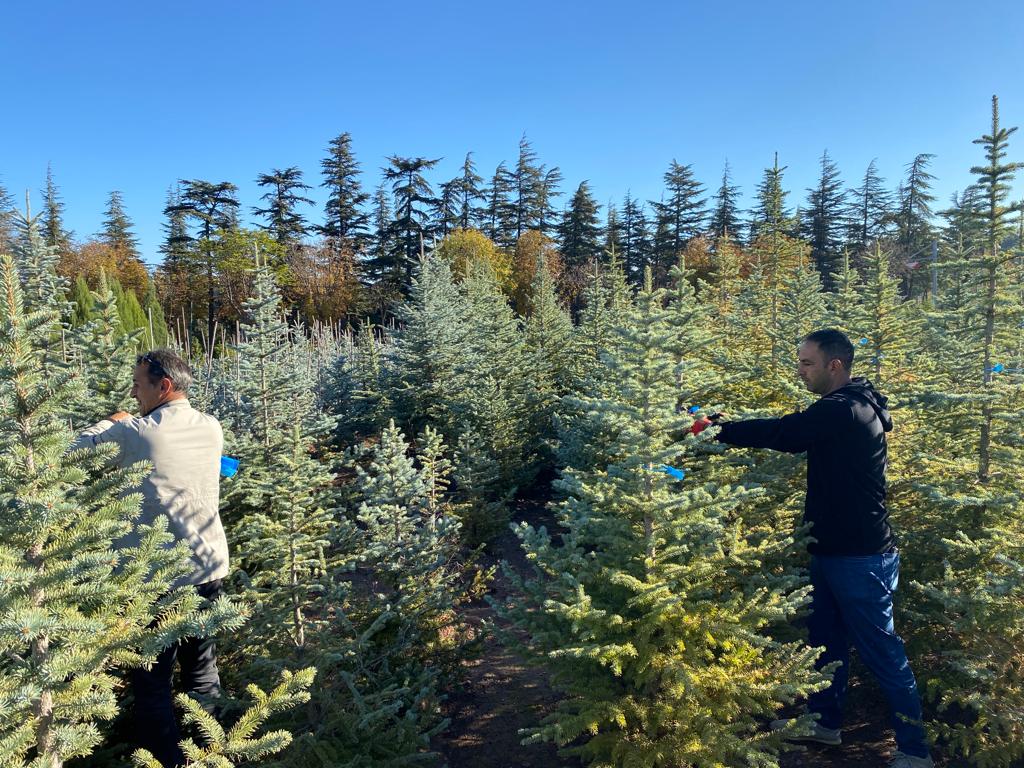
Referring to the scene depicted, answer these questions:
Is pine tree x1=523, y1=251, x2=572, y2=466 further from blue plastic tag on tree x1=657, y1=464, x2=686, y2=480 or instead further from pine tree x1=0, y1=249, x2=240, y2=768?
pine tree x1=0, y1=249, x2=240, y2=768

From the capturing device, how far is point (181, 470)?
3.05 metres

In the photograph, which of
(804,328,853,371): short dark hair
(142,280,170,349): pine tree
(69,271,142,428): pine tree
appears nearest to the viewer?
(804,328,853,371): short dark hair

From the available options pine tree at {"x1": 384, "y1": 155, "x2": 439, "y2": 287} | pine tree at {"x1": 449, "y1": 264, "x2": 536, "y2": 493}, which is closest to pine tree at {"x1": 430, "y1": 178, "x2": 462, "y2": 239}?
pine tree at {"x1": 384, "y1": 155, "x2": 439, "y2": 287}

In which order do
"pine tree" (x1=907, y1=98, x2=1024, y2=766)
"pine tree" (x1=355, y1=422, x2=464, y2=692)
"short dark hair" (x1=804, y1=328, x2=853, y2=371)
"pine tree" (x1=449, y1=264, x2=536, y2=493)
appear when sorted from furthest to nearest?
"pine tree" (x1=449, y1=264, x2=536, y2=493) < "pine tree" (x1=355, y1=422, x2=464, y2=692) < "short dark hair" (x1=804, y1=328, x2=853, y2=371) < "pine tree" (x1=907, y1=98, x2=1024, y2=766)

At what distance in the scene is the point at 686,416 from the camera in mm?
3174

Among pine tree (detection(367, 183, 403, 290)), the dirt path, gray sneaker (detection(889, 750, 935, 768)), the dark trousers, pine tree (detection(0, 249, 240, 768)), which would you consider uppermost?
pine tree (detection(367, 183, 403, 290))

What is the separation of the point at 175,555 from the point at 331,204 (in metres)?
36.2

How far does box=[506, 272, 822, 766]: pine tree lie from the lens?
2.92 meters

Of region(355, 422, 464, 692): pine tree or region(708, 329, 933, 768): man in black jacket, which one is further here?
region(355, 422, 464, 692): pine tree

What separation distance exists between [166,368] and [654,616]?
2.98 meters

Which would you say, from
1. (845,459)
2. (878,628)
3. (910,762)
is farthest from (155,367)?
(910,762)

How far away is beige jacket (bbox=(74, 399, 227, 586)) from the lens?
9.68 feet

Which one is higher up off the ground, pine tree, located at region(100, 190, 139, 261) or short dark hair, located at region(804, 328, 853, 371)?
pine tree, located at region(100, 190, 139, 261)

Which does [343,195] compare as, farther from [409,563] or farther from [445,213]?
[409,563]
